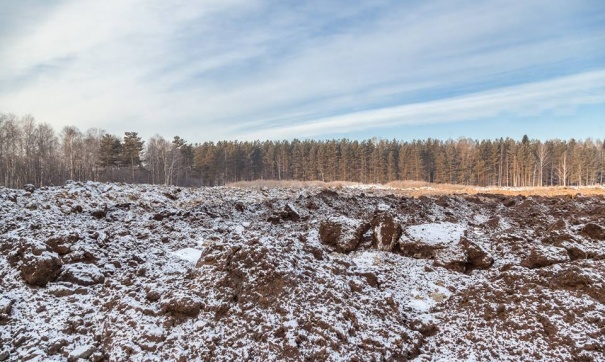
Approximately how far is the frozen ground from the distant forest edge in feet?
150

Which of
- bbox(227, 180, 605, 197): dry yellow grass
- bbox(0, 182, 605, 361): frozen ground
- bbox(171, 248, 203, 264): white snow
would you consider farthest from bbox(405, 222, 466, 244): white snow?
bbox(227, 180, 605, 197): dry yellow grass

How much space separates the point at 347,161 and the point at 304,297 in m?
75.0

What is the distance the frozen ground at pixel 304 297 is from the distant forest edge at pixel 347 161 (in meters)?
45.6

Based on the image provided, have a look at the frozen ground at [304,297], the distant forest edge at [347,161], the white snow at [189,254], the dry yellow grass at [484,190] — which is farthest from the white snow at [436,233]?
the distant forest edge at [347,161]

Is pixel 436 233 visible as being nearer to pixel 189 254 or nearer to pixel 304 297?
pixel 304 297

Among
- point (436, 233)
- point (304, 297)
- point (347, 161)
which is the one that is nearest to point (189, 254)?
point (304, 297)

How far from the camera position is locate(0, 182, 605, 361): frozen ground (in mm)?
4574

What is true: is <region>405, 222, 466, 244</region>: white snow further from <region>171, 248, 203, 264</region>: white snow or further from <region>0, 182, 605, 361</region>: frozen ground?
<region>171, 248, 203, 264</region>: white snow

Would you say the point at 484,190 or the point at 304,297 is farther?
the point at 484,190

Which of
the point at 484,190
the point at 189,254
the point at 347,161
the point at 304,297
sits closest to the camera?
the point at 304,297

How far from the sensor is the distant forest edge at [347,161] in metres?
53.6

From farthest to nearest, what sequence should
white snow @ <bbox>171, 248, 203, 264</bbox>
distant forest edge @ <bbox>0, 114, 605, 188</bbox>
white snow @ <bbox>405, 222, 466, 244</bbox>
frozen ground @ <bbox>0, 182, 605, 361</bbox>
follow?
distant forest edge @ <bbox>0, 114, 605, 188</bbox>, white snow @ <bbox>405, 222, 466, 244</bbox>, white snow @ <bbox>171, 248, 203, 264</bbox>, frozen ground @ <bbox>0, 182, 605, 361</bbox>

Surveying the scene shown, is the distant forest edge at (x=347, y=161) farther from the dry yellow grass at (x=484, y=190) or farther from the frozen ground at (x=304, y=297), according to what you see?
the frozen ground at (x=304, y=297)

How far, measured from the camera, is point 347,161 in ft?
260
